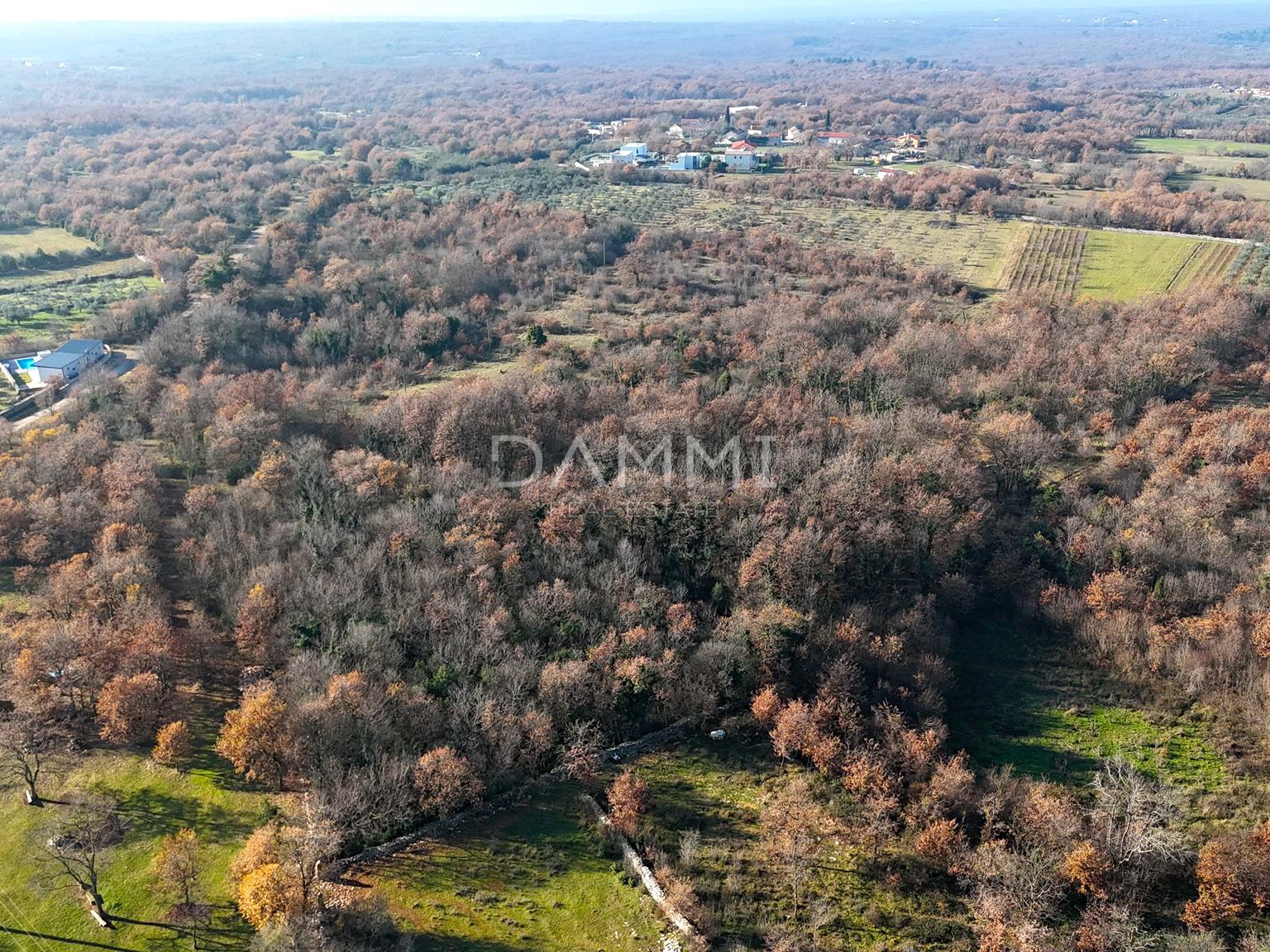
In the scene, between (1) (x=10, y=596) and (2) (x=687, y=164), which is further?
(2) (x=687, y=164)

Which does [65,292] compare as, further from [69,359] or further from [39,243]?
[69,359]

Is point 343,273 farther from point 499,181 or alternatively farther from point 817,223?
point 817,223

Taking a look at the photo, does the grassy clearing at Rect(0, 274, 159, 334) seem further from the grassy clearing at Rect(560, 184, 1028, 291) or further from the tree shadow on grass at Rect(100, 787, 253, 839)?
the tree shadow on grass at Rect(100, 787, 253, 839)

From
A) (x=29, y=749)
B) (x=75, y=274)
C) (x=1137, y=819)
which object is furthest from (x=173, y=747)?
(x=75, y=274)

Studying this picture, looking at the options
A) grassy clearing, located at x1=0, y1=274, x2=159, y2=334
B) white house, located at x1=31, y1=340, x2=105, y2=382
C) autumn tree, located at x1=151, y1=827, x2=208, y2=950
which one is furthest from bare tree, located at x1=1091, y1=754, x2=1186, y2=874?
grassy clearing, located at x1=0, y1=274, x2=159, y2=334

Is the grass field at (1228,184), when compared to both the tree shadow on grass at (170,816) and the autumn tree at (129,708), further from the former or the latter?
the autumn tree at (129,708)

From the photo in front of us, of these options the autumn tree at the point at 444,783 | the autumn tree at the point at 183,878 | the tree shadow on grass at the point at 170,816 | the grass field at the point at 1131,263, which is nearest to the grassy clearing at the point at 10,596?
the tree shadow on grass at the point at 170,816
